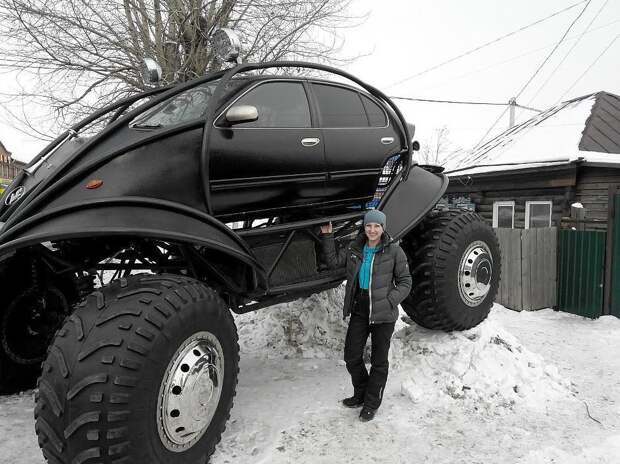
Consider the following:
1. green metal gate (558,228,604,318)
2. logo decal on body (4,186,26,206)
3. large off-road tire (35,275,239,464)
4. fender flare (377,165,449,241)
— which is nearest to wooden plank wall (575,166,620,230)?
green metal gate (558,228,604,318)

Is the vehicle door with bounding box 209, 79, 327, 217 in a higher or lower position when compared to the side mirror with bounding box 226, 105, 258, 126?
lower

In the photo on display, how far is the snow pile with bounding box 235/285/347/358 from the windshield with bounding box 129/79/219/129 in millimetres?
2677

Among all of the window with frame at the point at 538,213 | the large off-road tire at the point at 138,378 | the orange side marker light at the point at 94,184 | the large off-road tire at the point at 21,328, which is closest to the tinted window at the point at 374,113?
the large off-road tire at the point at 138,378

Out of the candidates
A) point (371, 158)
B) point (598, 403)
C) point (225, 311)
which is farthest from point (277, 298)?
point (598, 403)

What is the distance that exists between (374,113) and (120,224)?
8.89 ft

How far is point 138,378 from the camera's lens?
8.00 feet

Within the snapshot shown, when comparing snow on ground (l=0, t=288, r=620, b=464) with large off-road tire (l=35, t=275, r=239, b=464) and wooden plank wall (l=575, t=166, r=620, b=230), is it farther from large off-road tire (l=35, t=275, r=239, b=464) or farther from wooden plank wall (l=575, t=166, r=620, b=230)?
wooden plank wall (l=575, t=166, r=620, b=230)

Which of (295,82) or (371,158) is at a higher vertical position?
(295,82)

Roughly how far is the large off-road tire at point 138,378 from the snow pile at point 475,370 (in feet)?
6.22

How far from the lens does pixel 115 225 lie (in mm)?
2607

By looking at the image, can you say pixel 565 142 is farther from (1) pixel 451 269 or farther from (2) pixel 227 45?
(2) pixel 227 45

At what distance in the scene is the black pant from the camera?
3764mm

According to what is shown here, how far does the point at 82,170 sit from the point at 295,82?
1.84 meters

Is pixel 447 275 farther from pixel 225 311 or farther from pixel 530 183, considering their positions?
pixel 530 183
